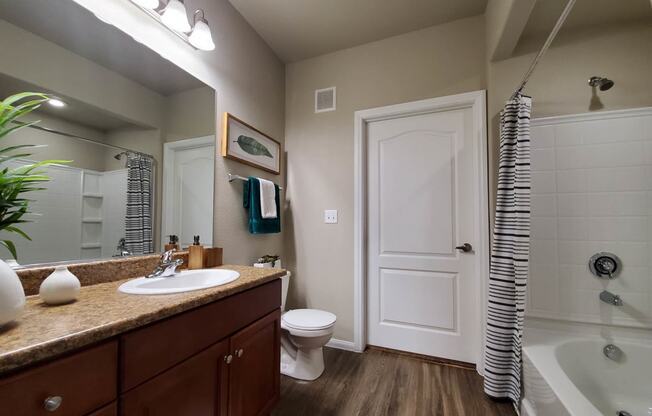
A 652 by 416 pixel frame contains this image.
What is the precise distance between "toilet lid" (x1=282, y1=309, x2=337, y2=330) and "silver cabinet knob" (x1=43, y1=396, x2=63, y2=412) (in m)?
1.23

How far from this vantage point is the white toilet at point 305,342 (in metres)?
1.68

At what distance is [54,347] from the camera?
553 mm

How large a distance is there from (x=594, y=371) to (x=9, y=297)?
2425 mm

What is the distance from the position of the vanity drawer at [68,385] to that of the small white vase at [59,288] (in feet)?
1.00

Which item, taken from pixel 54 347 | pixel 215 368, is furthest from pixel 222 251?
pixel 54 347

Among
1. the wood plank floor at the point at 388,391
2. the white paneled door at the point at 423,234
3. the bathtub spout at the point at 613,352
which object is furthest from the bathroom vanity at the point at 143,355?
the bathtub spout at the point at 613,352

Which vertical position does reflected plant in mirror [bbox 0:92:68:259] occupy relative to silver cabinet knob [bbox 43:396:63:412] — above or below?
above

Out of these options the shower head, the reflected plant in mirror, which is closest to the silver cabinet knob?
the reflected plant in mirror

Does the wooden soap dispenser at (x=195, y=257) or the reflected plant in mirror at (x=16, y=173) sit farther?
the wooden soap dispenser at (x=195, y=257)

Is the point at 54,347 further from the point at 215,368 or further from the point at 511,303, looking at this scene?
the point at 511,303

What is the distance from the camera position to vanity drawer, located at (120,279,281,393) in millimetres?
716

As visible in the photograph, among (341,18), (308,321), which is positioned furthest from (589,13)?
(308,321)

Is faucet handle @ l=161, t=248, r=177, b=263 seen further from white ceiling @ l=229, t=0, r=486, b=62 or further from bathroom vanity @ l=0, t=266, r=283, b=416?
white ceiling @ l=229, t=0, r=486, b=62

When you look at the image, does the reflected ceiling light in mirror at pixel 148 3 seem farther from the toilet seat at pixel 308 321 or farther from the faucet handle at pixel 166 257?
the toilet seat at pixel 308 321
